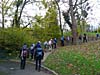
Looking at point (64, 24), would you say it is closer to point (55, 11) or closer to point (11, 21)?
point (55, 11)

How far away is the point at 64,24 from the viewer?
59.6 meters

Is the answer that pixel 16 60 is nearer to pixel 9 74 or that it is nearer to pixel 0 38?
pixel 0 38

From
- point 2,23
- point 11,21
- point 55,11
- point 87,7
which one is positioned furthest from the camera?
point 87,7

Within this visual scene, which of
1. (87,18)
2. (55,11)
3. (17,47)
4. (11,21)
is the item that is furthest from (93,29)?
(17,47)

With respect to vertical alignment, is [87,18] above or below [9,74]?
above

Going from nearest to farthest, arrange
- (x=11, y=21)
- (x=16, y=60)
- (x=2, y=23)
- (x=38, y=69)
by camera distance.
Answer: (x=38, y=69)
(x=16, y=60)
(x=2, y=23)
(x=11, y=21)

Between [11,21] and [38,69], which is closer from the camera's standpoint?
[38,69]

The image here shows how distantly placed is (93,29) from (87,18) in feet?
105

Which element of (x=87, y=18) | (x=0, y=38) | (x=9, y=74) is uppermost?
(x=87, y=18)

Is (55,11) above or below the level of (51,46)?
above

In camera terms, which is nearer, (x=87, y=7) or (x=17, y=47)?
(x=17, y=47)

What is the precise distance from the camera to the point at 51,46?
39031 mm

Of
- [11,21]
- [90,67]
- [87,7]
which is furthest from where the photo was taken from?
[87,7]

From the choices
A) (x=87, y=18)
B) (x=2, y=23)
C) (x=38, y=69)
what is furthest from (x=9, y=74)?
(x=87, y=18)
